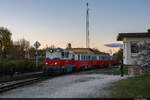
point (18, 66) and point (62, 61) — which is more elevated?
point (62, 61)

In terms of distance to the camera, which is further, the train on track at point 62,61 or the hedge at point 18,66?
the train on track at point 62,61

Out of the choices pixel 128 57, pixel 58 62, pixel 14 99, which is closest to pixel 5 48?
pixel 58 62

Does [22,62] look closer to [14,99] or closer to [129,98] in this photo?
[14,99]

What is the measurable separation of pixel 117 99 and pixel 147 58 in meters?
2.70

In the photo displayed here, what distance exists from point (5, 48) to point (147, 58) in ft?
139

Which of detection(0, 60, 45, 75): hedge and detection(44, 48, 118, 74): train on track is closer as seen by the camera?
detection(0, 60, 45, 75): hedge

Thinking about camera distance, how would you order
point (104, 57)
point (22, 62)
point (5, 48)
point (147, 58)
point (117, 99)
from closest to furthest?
point (117, 99) < point (147, 58) < point (22, 62) < point (104, 57) < point (5, 48)

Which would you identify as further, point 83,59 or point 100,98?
point 83,59

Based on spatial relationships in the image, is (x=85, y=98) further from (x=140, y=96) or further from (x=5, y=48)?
(x=5, y=48)

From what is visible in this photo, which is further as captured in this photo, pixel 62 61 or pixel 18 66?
pixel 18 66

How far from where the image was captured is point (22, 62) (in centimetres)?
2594

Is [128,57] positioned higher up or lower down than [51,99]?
higher up

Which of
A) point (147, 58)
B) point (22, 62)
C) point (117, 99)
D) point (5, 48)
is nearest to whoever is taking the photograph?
point (117, 99)

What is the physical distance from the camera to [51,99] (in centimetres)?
1095
